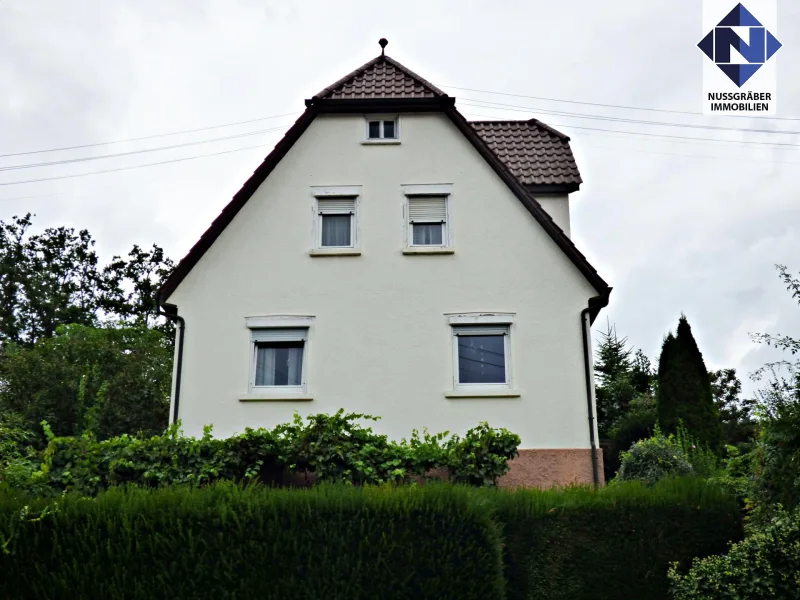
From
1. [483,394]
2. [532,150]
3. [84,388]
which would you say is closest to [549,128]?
[532,150]

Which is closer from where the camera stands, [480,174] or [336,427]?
[336,427]

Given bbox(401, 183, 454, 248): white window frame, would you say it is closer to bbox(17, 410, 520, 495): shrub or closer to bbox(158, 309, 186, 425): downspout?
bbox(17, 410, 520, 495): shrub

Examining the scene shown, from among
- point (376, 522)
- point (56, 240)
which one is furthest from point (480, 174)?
point (56, 240)

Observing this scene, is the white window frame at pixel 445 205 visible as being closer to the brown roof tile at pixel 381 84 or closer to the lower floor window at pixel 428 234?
the lower floor window at pixel 428 234

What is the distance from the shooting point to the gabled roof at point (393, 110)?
47.7ft

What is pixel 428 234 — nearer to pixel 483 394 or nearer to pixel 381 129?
pixel 381 129

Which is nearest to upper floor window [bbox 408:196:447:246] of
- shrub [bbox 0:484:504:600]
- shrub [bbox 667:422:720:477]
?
shrub [bbox 667:422:720:477]

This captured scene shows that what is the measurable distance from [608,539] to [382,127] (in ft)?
31.2

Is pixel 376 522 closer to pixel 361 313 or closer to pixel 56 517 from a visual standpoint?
pixel 56 517

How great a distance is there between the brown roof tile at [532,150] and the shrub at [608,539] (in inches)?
341

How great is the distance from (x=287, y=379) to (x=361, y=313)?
73.2 inches

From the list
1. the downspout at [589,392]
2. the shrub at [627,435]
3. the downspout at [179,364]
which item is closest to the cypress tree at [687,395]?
the shrub at [627,435]

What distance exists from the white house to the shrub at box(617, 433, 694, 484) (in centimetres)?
100

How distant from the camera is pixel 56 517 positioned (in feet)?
28.7
